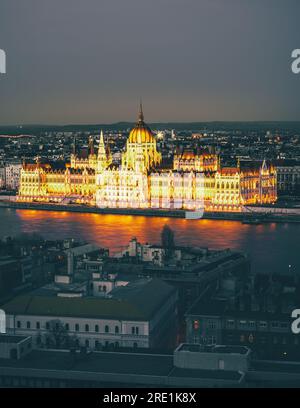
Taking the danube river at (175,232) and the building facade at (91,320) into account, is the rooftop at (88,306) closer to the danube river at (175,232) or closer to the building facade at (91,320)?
the building facade at (91,320)

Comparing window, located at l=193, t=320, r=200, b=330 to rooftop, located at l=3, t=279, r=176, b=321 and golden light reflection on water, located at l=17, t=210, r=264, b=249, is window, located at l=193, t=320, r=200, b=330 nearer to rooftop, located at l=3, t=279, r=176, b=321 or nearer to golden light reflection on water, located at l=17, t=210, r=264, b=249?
rooftop, located at l=3, t=279, r=176, b=321

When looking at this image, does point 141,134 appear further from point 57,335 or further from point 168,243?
point 57,335

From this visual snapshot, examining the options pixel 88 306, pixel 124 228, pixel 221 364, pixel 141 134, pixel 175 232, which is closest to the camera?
pixel 221 364

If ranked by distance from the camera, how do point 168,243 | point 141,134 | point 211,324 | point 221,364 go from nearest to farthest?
1. point 221,364
2. point 211,324
3. point 168,243
4. point 141,134

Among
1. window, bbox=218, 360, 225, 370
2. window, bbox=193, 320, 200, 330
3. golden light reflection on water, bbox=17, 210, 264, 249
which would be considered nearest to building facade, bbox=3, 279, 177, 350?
window, bbox=193, 320, 200, 330

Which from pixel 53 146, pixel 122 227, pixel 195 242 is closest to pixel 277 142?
pixel 53 146

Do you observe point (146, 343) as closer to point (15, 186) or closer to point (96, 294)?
point (96, 294)

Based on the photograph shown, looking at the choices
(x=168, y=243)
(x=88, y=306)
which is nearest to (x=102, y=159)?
(x=168, y=243)
